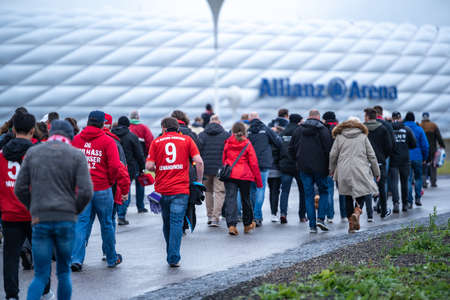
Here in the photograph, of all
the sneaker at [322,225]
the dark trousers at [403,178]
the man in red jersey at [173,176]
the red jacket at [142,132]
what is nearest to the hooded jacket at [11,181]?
the man in red jersey at [173,176]

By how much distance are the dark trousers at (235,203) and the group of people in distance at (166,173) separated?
2 cm

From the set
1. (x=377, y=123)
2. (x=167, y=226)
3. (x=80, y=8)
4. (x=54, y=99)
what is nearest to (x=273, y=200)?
(x=377, y=123)

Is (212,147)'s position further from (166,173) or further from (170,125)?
(166,173)

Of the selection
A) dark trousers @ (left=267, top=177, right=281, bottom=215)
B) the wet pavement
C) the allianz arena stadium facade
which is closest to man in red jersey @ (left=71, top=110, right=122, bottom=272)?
the wet pavement

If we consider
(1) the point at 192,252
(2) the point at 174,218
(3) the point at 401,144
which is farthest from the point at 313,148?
(2) the point at 174,218

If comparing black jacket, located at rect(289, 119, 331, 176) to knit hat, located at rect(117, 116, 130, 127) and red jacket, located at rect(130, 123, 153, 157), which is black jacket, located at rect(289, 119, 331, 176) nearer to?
knit hat, located at rect(117, 116, 130, 127)

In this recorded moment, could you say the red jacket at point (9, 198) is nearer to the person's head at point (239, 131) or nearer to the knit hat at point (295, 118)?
the person's head at point (239, 131)

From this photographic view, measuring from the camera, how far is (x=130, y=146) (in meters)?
11.6

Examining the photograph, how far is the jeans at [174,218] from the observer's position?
710 centimetres

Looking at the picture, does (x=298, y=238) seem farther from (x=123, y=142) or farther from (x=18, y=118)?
(x=18, y=118)

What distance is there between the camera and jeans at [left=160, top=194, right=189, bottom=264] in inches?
280

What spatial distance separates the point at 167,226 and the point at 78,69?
21.5m

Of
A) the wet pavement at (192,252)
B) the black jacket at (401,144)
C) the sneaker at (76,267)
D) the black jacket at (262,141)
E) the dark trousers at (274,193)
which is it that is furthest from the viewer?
the black jacket at (401,144)

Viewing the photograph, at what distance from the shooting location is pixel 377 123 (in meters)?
11.1
